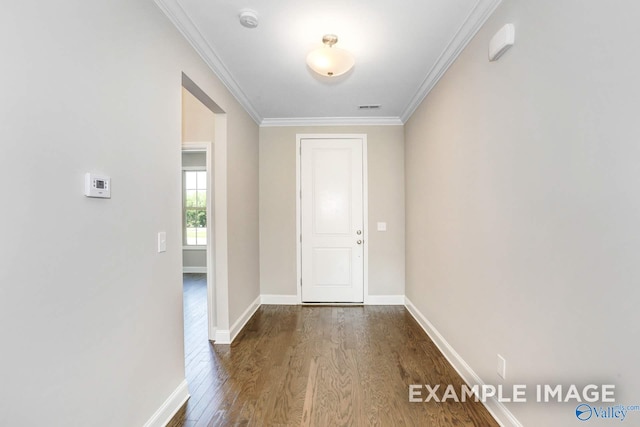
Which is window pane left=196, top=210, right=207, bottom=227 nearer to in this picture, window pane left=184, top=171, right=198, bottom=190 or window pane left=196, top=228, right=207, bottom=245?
window pane left=196, top=228, right=207, bottom=245

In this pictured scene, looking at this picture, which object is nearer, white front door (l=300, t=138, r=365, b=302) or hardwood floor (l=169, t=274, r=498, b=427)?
hardwood floor (l=169, t=274, r=498, b=427)

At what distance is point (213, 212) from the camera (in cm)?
292

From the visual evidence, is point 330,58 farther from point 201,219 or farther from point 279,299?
point 201,219

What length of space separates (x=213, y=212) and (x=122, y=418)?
181cm

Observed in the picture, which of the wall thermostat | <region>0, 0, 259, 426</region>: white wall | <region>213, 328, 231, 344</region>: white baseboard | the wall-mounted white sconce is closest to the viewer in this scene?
<region>0, 0, 259, 426</region>: white wall

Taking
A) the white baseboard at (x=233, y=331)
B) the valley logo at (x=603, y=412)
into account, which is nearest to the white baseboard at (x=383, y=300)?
the white baseboard at (x=233, y=331)

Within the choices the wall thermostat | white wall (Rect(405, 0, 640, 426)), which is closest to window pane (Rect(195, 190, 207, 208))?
the wall thermostat

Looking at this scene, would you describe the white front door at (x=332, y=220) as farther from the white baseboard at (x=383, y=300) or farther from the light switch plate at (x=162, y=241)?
the light switch plate at (x=162, y=241)

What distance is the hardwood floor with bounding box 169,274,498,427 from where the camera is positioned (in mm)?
1824

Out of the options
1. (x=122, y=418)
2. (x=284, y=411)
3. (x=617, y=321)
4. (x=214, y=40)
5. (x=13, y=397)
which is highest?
(x=214, y=40)

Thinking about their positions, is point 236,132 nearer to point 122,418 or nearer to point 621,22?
point 122,418

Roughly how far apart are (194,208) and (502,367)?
20.4 ft

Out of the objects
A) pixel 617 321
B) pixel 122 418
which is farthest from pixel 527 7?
pixel 122 418

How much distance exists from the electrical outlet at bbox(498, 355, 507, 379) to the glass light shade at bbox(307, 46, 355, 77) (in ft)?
7.16
